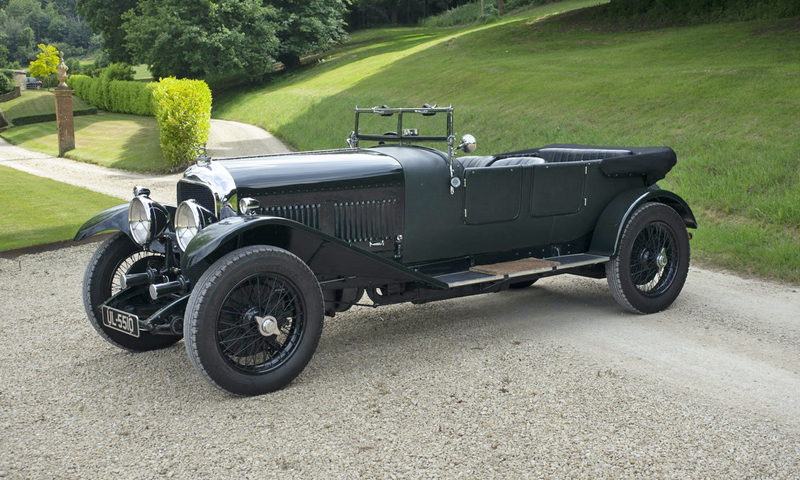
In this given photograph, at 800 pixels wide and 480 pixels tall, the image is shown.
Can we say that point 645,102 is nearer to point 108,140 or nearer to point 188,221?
point 188,221

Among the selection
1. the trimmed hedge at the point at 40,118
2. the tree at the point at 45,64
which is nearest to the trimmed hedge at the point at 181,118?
the trimmed hedge at the point at 40,118

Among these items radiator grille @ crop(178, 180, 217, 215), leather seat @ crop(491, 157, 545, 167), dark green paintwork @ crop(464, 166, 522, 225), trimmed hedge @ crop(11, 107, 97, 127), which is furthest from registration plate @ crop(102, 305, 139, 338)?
trimmed hedge @ crop(11, 107, 97, 127)

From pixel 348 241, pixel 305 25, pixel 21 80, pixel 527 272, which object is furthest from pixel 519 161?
pixel 21 80

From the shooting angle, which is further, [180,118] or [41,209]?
[180,118]

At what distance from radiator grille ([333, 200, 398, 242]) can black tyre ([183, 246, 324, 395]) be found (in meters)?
0.82

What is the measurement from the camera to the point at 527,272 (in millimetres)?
5668

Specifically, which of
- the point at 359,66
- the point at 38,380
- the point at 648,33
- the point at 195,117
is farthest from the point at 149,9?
the point at 38,380

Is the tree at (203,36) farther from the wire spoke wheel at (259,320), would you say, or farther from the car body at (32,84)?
the car body at (32,84)

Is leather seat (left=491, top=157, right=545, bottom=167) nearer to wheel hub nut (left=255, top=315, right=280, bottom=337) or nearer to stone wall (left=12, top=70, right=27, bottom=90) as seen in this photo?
wheel hub nut (left=255, top=315, right=280, bottom=337)

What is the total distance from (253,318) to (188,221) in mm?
891

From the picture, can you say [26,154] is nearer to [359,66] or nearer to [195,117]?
[195,117]

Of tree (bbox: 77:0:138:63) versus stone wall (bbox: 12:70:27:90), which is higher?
tree (bbox: 77:0:138:63)

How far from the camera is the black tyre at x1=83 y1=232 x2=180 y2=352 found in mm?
5324

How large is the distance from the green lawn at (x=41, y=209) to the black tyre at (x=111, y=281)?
490 centimetres
